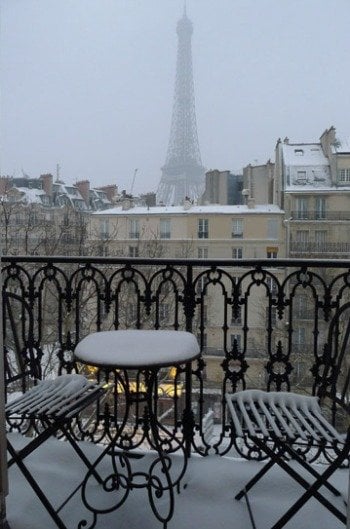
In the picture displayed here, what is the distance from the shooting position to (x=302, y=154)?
16.3 m

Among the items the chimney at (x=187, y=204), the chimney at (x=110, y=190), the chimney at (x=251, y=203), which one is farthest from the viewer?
the chimney at (x=110, y=190)

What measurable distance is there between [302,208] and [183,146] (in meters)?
22.0

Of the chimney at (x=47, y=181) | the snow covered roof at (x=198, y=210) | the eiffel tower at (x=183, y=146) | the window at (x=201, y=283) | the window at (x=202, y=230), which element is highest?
the eiffel tower at (x=183, y=146)

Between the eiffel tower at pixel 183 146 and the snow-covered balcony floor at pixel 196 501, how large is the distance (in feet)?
94.9

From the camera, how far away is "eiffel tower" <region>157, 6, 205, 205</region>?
1304 inches

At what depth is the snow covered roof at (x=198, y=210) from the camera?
53.1ft

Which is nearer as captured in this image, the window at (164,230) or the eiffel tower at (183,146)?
the window at (164,230)

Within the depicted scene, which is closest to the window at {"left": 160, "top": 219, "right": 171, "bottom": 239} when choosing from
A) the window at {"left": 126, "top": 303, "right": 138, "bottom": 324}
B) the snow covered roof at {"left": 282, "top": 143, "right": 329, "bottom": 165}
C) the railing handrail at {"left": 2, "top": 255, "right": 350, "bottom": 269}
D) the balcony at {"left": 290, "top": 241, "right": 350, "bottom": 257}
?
the balcony at {"left": 290, "top": 241, "right": 350, "bottom": 257}

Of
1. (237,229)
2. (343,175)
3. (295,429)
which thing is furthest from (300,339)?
(295,429)

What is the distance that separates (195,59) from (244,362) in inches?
1816

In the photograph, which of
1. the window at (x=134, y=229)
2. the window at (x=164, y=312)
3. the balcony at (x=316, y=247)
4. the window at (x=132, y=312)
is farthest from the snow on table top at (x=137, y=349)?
the window at (x=134, y=229)

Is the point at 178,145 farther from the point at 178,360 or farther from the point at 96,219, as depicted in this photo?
the point at 178,360

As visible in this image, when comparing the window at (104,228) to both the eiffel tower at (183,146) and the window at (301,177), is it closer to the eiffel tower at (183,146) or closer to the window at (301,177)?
the window at (301,177)

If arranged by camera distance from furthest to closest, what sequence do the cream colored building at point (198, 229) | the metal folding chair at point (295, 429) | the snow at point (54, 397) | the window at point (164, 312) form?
the cream colored building at point (198, 229)
the window at point (164, 312)
the snow at point (54, 397)
the metal folding chair at point (295, 429)
